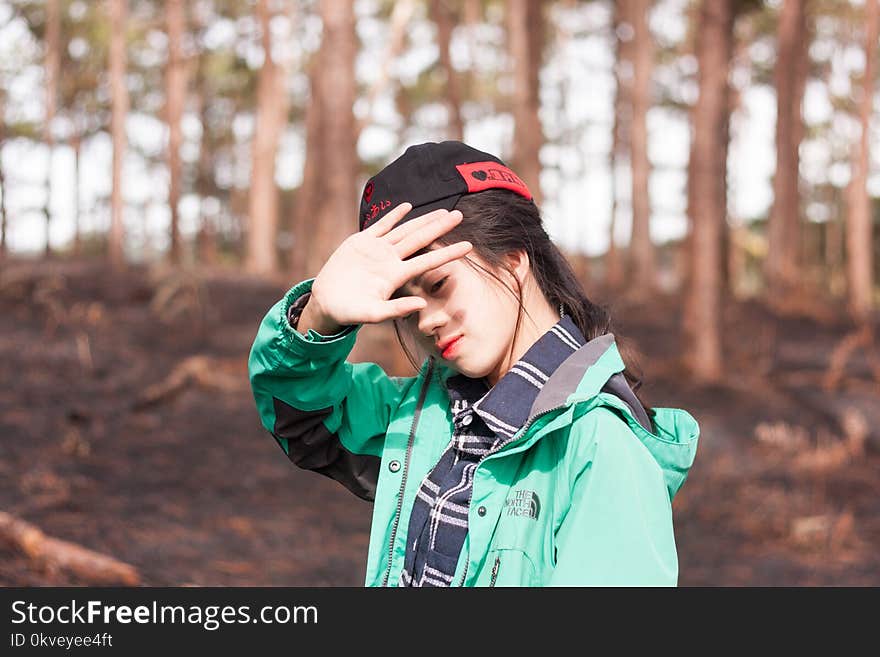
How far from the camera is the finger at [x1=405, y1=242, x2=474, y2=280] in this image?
5.41ft

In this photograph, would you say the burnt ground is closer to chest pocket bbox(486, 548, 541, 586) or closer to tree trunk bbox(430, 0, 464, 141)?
chest pocket bbox(486, 548, 541, 586)

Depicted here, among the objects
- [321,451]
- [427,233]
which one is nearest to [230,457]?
[321,451]

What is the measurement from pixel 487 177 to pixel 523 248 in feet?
0.52

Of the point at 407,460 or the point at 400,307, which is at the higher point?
the point at 400,307

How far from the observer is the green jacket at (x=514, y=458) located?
1.45 m

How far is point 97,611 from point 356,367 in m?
0.84

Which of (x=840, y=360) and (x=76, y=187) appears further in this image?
(x=76, y=187)

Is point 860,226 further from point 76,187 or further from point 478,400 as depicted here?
point 76,187

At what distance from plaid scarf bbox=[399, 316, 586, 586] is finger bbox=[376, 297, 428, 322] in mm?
A: 209

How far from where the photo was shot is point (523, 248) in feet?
6.11

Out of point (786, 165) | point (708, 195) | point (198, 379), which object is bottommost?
point (198, 379)

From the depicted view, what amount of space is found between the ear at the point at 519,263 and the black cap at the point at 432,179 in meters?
0.13

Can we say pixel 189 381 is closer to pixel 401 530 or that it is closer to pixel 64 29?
pixel 401 530

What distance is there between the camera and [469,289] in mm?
1758
